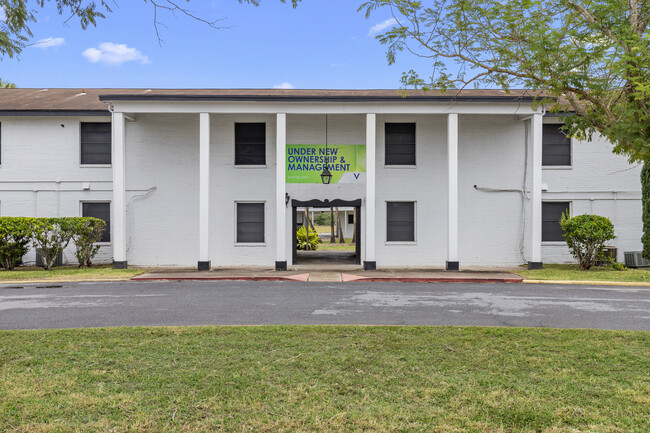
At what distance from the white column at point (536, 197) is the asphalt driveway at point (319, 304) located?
127 inches

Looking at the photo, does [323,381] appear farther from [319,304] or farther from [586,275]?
[586,275]

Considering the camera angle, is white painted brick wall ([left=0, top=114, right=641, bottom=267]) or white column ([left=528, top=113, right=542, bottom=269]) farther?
white painted brick wall ([left=0, top=114, right=641, bottom=267])

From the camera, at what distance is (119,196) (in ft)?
51.3

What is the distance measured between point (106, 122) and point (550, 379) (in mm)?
17480

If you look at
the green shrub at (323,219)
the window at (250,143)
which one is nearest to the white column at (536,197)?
the window at (250,143)

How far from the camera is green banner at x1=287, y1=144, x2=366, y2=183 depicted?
17.2m

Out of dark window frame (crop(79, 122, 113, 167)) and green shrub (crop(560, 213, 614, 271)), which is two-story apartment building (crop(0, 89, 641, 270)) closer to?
dark window frame (crop(79, 122, 113, 167))

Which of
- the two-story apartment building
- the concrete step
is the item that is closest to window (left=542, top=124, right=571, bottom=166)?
the two-story apartment building

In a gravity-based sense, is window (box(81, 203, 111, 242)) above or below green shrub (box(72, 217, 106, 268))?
above

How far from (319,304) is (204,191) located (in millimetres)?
7850

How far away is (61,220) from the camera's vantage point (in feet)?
49.5

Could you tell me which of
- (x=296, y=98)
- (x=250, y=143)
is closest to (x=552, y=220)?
(x=296, y=98)

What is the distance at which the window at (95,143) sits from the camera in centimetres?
1753

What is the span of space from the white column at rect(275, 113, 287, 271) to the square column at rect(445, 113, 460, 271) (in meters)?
5.56
